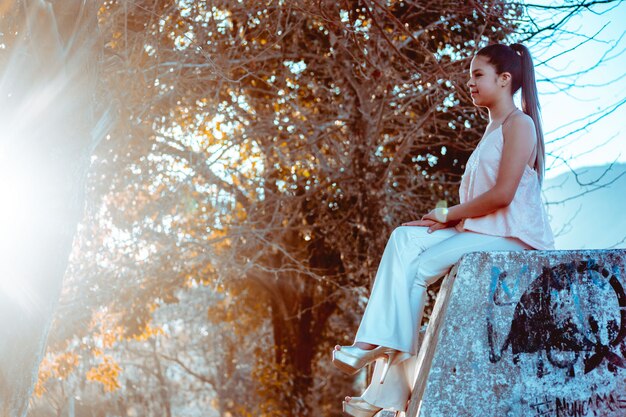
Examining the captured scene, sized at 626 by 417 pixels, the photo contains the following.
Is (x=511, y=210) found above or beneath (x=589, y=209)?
beneath

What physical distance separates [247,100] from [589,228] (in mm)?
5359

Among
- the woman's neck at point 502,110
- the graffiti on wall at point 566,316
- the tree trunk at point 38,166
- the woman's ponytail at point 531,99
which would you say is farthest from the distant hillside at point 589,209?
the tree trunk at point 38,166

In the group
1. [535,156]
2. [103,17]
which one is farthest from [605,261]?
[103,17]

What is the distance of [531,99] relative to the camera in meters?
3.73

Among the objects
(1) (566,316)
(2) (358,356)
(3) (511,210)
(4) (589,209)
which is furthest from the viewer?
(4) (589,209)

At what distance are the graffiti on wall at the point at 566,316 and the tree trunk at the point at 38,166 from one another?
291 centimetres

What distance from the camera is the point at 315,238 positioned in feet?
37.6

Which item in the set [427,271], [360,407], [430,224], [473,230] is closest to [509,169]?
[473,230]

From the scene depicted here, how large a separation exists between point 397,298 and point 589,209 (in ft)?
19.8

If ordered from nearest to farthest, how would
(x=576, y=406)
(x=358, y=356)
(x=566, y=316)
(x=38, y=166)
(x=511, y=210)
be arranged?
1. (x=576, y=406)
2. (x=566, y=316)
3. (x=358, y=356)
4. (x=511, y=210)
5. (x=38, y=166)

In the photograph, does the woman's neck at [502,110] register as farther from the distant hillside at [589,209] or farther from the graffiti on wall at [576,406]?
the distant hillside at [589,209]

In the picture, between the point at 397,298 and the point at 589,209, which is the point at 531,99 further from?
the point at 589,209

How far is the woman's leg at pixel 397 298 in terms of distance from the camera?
11.7 ft

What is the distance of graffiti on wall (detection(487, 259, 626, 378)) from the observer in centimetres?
321
